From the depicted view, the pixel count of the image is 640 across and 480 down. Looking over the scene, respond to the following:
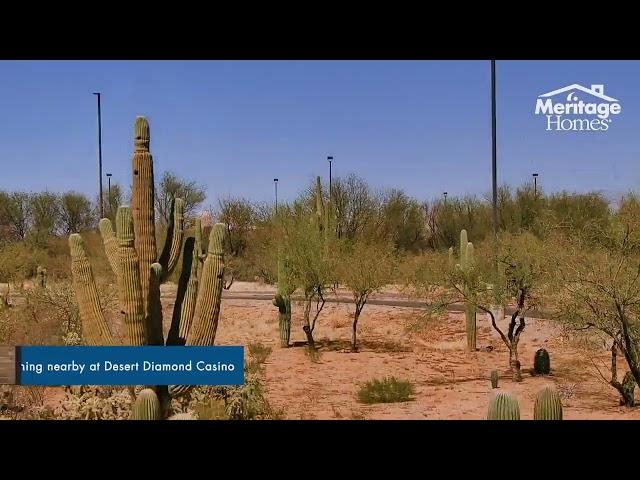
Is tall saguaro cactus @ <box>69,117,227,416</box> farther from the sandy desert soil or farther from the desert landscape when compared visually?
the sandy desert soil

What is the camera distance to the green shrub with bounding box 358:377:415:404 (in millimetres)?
10150

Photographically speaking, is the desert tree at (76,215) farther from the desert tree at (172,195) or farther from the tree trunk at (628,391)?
the tree trunk at (628,391)

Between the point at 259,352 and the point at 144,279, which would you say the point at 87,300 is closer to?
the point at 144,279

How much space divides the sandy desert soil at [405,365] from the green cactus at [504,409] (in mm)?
2767

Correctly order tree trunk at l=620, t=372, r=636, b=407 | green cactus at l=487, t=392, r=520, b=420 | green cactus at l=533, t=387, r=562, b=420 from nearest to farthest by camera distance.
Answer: green cactus at l=487, t=392, r=520, b=420
green cactus at l=533, t=387, r=562, b=420
tree trunk at l=620, t=372, r=636, b=407

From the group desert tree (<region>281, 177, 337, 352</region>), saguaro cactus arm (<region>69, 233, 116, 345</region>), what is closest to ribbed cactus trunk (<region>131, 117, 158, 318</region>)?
saguaro cactus arm (<region>69, 233, 116, 345</region>)

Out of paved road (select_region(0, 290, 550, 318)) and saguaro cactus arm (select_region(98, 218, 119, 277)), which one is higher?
saguaro cactus arm (select_region(98, 218, 119, 277))

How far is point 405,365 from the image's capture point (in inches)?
532

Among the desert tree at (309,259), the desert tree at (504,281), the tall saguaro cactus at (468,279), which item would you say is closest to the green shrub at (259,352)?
the desert tree at (309,259)

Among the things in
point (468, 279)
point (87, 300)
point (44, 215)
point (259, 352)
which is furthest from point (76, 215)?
point (468, 279)

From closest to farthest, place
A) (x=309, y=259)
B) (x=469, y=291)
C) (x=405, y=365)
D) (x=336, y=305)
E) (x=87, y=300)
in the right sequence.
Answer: (x=87, y=300) < (x=469, y=291) < (x=405, y=365) < (x=309, y=259) < (x=336, y=305)

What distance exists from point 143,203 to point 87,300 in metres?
1.37

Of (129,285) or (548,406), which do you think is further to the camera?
(129,285)
